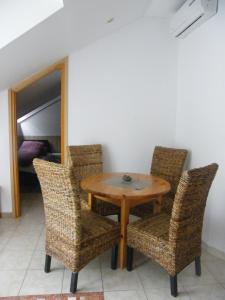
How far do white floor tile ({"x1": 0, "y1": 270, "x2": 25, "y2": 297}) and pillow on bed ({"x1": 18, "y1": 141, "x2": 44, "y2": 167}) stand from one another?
2.47 m

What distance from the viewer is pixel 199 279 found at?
1.97 m

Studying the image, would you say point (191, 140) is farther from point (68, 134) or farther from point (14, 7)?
point (14, 7)

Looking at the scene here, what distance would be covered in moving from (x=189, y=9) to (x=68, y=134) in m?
1.79

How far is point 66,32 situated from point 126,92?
97 centimetres

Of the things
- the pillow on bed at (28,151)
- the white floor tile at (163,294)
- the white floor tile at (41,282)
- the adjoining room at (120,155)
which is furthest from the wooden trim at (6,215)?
the white floor tile at (163,294)

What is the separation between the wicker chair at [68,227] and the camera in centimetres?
160

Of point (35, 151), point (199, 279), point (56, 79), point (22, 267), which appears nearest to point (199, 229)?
point (199, 279)

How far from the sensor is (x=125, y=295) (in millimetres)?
1774

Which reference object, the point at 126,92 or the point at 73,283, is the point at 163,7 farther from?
the point at 73,283

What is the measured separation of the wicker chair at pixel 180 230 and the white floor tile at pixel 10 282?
89 centimetres

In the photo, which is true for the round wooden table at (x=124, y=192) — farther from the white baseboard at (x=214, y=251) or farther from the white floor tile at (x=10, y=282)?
the white floor tile at (x=10, y=282)

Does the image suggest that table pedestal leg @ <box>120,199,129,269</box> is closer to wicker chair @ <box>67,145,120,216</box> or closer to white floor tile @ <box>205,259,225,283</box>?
wicker chair @ <box>67,145,120,216</box>

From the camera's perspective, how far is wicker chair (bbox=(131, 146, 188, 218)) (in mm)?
2541

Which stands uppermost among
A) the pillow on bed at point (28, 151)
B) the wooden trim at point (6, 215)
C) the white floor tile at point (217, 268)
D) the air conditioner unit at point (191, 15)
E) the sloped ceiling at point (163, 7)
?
the sloped ceiling at point (163, 7)
